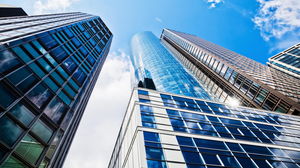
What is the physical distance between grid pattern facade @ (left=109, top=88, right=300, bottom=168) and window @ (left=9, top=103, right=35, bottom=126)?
8.57 m

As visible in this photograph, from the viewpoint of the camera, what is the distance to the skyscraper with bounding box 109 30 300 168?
13789mm

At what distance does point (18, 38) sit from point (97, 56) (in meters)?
18.8

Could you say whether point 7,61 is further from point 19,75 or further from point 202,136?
point 202,136

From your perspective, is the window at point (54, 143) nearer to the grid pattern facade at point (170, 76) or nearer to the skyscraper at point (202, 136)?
the skyscraper at point (202, 136)

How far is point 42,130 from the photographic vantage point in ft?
47.8

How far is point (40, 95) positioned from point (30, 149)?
4748 millimetres

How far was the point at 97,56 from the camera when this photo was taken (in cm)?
3500

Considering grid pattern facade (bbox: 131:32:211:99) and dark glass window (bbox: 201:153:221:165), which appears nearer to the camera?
dark glass window (bbox: 201:153:221:165)

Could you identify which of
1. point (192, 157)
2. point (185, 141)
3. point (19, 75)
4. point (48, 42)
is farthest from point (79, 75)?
point (192, 157)

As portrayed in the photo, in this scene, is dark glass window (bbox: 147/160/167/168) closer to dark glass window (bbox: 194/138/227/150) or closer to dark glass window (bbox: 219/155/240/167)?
dark glass window (bbox: 194/138/227/150)

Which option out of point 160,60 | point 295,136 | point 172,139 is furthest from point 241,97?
point 160,60

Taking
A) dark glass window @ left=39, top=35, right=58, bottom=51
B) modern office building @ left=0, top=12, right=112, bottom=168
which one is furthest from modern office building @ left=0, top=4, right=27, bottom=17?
dark glass window @ left=39, top=35, right=58, bottom=51

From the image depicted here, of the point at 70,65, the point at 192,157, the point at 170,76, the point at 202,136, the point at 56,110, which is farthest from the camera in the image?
the point at 170,76

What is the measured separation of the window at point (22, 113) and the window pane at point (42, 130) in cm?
71
